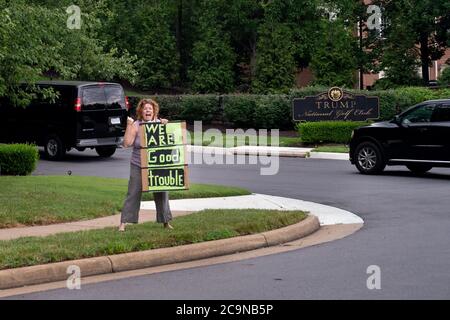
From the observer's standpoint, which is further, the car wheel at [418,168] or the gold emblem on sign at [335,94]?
the gold emblem on sign at [335,94]

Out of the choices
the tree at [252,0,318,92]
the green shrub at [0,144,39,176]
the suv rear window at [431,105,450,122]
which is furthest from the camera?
the tree at [252,0,318,92]

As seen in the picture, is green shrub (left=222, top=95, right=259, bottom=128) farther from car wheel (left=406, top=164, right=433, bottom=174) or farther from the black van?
car wheel (left=406, top=164, right=433, bottom=174)

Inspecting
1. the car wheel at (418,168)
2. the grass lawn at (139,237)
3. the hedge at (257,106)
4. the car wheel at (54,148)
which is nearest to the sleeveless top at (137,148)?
the grass lawn at (139,237)

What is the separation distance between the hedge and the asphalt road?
14833 millimetres

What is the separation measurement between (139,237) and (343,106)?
2059 cm

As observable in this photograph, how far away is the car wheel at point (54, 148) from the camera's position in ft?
85.1

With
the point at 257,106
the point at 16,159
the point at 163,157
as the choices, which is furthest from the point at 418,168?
the point at 257,106

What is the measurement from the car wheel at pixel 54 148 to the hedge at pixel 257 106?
10.8 m

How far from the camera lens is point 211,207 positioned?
1540 centimetres

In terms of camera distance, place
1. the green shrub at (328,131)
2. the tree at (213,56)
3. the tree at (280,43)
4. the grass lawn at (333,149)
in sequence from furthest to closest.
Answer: the tree at (213,56)
the tree at (280,43)
the green shrub at (328,131)
the grass lawn at (333,149)

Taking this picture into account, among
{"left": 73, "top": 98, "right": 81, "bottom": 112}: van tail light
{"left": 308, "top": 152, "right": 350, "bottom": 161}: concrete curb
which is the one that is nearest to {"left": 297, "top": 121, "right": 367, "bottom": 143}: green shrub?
{"left": 308, "top": 152, "right": 350, "bottom": 161}: concrete curb

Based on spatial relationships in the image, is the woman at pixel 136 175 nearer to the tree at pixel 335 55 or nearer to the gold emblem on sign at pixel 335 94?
the gold emblem on sign at pixel 335 94

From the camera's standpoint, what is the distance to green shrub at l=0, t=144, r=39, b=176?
19.3 metres

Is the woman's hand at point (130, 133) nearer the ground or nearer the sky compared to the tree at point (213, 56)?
nearer the ground
